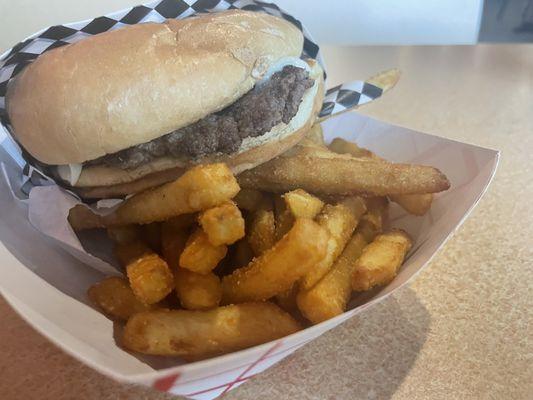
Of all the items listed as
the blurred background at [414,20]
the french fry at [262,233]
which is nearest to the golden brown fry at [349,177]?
the french fry at [262,233]

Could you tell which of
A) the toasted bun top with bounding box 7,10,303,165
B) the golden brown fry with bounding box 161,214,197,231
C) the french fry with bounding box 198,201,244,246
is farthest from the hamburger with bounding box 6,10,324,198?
the french fry with bounding box 198,201,244,246

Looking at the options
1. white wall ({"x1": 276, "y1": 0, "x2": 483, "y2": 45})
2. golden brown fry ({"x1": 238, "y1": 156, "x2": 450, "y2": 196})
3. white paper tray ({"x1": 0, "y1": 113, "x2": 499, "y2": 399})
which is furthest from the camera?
white wall ({"x1": 276, "y1": 0, "x2": 483, "y2": 45})

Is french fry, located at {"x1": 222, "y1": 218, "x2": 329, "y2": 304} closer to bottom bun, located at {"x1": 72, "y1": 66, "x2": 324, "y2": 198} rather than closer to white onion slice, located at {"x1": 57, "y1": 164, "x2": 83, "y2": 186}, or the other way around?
bottom bun, located at {"x1": 72, "y1": 66, "x2": 324, "y2": 198}

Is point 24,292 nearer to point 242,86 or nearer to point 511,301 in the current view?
point 242,86

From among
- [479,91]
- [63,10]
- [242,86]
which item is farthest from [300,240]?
[63,10]

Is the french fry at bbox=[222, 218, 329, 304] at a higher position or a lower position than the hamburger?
lower

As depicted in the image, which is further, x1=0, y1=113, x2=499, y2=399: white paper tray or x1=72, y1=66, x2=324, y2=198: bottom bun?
x1=72, y1=66, x2=324, y2=198: bottom bun

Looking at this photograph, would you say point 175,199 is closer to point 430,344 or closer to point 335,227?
point 335,227
